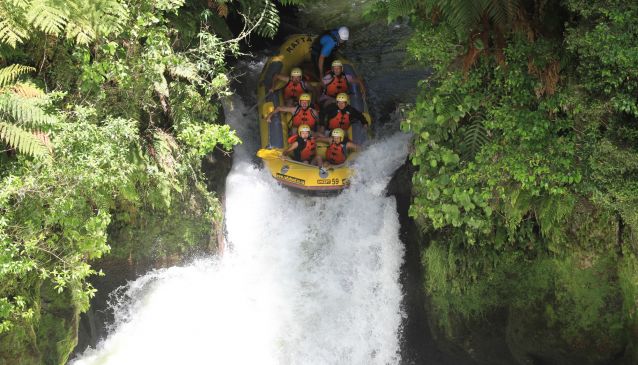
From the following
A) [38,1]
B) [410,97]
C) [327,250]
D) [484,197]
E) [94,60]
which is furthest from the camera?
[410,97]

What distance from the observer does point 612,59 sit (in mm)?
5402

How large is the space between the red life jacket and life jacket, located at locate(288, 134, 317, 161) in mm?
488

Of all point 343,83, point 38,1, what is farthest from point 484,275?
point 38,1

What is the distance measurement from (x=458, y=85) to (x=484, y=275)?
247 cm

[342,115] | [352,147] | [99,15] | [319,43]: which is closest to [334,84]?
[342,115]

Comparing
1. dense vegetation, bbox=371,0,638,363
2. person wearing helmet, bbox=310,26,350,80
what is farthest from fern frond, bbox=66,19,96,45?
person wearing helmet, bbox=310,26,350,80

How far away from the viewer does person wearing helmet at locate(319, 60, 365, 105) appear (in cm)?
995

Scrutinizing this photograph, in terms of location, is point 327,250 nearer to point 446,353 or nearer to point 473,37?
point 446,353

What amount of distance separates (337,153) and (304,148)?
520 mm

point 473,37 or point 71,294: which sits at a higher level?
point 473,37

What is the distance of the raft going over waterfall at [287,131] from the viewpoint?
8.98 m

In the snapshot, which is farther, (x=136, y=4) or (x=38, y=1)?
(x=136, y=4)

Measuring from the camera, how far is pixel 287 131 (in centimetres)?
963

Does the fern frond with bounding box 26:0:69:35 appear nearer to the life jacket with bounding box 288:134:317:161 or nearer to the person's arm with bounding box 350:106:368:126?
the life jacket with bounding box 288:134:317:161
